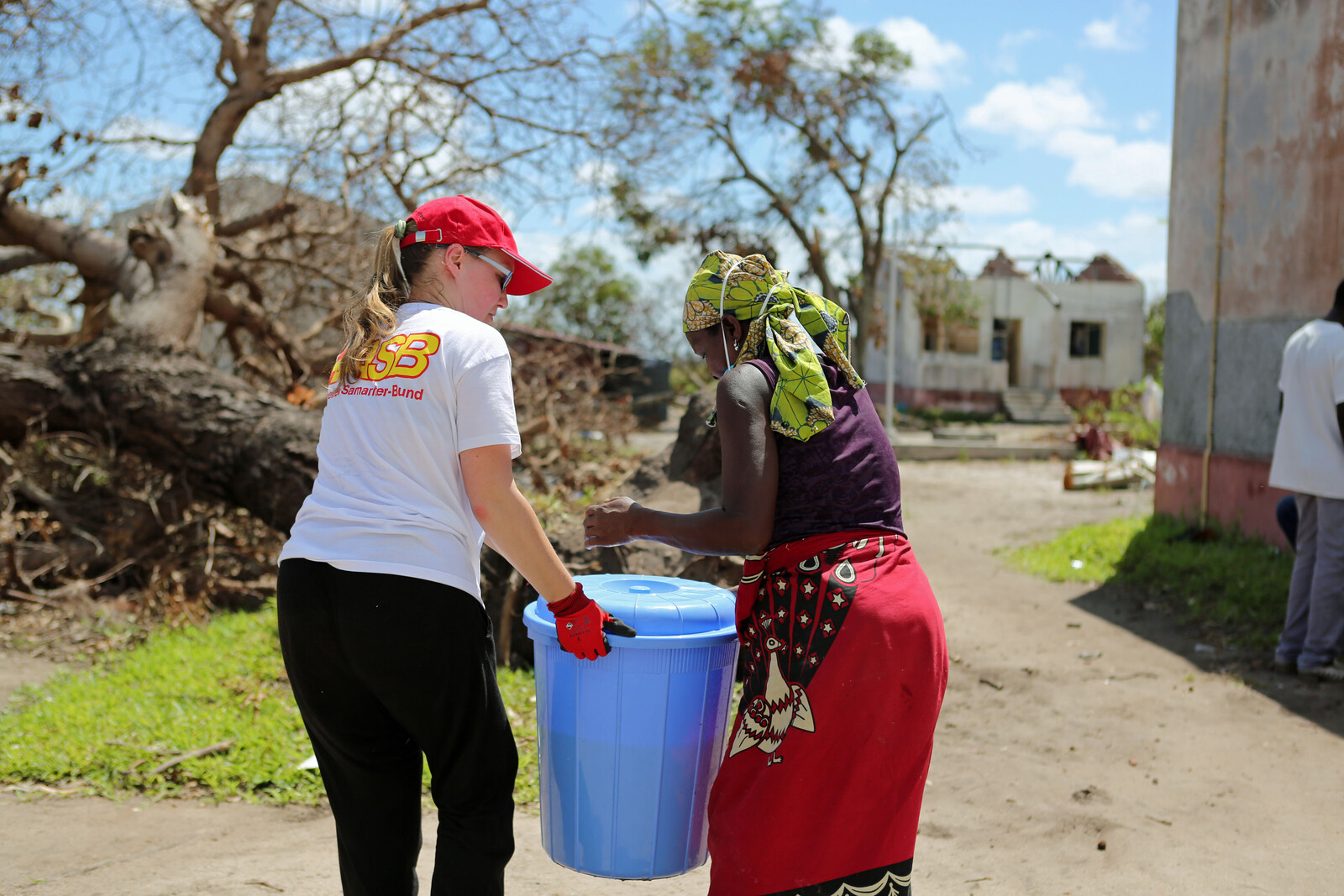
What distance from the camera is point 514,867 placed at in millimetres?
3086

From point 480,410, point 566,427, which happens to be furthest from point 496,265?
point 566,427

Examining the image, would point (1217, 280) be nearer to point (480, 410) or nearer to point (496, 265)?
point (496, 265)

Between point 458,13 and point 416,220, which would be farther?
point 458,13

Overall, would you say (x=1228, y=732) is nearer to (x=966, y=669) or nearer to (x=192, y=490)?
(x=966, y=669)

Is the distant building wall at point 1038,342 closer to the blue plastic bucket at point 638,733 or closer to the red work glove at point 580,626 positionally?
the blue plastic bucket at point 638,733

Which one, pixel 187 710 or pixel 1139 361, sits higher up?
pixel 1139 361

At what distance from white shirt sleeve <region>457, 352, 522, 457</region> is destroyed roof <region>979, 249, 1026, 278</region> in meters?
29.3

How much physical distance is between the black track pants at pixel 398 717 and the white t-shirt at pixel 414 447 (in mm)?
57


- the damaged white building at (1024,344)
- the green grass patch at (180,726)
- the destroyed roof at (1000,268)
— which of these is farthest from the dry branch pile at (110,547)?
the destroyed roof at (1000,268)

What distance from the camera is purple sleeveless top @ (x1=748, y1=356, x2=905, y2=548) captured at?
7.06 ft

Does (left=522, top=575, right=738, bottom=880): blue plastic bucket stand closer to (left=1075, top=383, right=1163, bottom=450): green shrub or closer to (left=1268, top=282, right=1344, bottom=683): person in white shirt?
(left=1268, top=282, right=1344, bottom=683): person in white shirt

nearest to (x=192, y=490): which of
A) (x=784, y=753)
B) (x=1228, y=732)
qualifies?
(x=784, y=753)

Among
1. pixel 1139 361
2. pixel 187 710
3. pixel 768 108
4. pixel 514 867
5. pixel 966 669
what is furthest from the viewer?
pixel 1139 361

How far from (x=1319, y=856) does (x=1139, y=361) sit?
2884cm
